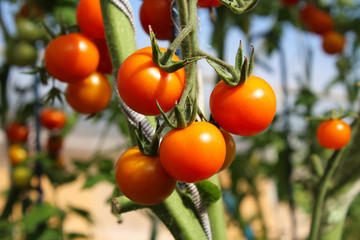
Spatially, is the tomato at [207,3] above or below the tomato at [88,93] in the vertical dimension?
above

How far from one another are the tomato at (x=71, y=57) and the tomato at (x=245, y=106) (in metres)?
0.17

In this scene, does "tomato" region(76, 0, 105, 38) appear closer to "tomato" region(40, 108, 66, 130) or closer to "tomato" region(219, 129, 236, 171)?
"tomato" region(219, 129, 236, 171)

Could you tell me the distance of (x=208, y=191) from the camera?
346mm

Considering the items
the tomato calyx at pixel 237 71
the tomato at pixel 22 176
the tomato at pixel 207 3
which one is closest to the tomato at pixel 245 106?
the tomato calyx at pixel 237 71

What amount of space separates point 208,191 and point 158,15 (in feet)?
0.56

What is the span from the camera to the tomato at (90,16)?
0.36 meters

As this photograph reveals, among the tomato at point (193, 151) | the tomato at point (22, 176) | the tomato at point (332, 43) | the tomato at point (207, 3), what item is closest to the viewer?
the tomato at point (193, 151)

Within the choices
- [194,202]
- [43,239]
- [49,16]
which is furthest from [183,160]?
[49,16]

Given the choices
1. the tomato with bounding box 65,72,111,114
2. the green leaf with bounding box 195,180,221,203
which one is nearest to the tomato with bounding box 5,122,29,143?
the tomato with bounding box 65,72,111,114

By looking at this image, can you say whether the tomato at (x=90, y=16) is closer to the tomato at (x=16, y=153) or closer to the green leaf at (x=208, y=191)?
the green leaf at (x=208, y=191)

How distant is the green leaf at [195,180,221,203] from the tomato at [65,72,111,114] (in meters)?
0.15

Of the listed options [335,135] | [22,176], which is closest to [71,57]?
[335,135]

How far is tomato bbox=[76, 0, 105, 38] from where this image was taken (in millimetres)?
363

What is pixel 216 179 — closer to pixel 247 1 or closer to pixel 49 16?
pixel 247 1
